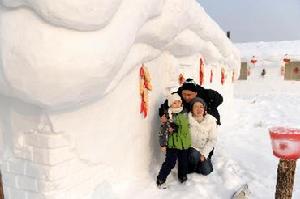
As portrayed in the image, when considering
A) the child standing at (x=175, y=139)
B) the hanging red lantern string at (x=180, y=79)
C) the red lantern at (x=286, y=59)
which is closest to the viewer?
the child standing at (x=175, y=139)

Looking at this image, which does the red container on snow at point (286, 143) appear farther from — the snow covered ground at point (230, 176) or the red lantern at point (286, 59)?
the red lantern at point (286, 59)

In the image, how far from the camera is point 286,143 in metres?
3.39

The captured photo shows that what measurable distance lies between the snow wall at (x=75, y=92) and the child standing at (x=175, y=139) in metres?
0.32

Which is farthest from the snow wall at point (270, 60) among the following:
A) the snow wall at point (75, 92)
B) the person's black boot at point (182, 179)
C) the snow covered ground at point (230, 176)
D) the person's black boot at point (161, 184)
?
the person's black boot at point (161, 184)

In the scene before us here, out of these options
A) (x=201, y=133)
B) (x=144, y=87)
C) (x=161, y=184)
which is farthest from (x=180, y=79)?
(x=161, y=184)

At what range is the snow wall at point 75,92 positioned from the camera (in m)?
2.94

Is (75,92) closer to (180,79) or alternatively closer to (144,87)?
(144,87)

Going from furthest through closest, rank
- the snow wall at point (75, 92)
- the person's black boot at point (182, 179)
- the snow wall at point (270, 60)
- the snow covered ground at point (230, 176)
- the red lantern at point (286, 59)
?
1. the snow wall at point (270, 60)
2. the red lantern at point (286, 59)
3. the person's black boot at point (182, 179)
4. the snow covered ground at point (230, 176)
5. the snow wall at point (75, 92)

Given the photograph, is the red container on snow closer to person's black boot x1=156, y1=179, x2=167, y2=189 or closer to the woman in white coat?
the woman in white coat

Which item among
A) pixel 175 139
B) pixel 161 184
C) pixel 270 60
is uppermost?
pixel 270 60

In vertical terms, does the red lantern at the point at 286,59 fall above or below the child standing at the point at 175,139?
above

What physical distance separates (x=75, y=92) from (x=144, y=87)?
1.65m

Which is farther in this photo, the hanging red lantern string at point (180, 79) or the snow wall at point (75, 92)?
the hanging red lantern string at point (180, 79)

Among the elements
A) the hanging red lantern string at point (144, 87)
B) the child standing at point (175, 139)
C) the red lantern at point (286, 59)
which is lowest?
the child standing at point (175, 139)
